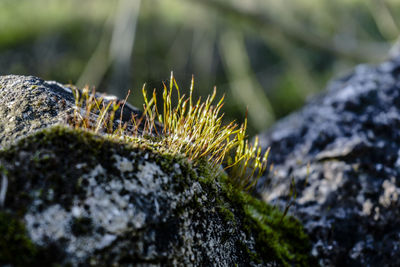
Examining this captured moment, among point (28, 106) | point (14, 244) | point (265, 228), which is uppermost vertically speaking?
point (28, 106)

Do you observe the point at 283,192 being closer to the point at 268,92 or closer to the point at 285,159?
the point at 285,159

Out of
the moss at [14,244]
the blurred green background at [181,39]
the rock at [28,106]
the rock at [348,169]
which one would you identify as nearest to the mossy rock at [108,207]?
the moss at [14,244]

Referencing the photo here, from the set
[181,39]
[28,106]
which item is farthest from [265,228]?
[181,39]

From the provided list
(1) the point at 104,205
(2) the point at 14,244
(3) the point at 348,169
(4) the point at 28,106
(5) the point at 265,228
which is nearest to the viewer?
(2) the point at 14,244

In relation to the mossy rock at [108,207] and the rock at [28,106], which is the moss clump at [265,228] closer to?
the mossy rock at [108,207]

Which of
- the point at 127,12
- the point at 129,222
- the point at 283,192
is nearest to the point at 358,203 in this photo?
the point at 283,192

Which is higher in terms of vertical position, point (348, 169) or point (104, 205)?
point (348, 169)

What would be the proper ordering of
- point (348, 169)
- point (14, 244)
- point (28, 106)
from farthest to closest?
1. point (348, 169)
2. point (28, 106)
3. point (14, 244)

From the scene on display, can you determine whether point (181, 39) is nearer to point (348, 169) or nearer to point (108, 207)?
point (348, 169)

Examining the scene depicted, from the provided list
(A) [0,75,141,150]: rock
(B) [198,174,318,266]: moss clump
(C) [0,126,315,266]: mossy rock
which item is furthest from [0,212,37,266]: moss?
(B) [198,174,318,266]: moss clump
